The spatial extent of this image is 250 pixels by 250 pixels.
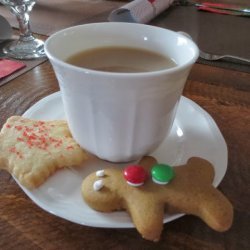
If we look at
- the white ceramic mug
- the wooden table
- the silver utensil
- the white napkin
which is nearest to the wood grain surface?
the wooden table

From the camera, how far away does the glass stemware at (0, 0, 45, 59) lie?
2.60 ft

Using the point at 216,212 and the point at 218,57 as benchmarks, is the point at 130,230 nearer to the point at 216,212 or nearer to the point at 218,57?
the point at 216,212

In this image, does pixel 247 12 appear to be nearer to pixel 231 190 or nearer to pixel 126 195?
pixel 231 190

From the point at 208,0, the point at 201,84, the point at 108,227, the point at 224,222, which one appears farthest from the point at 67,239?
the point at 208,0

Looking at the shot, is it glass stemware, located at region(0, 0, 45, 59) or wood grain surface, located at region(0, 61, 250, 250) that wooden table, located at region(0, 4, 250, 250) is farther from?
glass stemware, located at region(0, 0, 45, 59)

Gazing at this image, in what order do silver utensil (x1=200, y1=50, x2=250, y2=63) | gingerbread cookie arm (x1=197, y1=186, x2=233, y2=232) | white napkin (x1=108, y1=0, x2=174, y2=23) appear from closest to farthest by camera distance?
gingerbread cookie arm (x1=197, y1=186, x2=233, y2=232) → silver utensil (x1=200, y1=50, x2=250, y2=63) → white napkin (x1=108, y1=0, x2=174, y2=23)

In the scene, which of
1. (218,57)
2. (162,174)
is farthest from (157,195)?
(218,57)

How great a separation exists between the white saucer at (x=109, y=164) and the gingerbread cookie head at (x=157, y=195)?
13mm

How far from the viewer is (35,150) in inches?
15.6

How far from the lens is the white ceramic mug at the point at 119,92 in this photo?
33 cm

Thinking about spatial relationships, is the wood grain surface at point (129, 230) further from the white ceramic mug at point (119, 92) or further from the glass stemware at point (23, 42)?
the glass stemware at point (23, 42)

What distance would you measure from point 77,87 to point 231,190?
0.77 feet

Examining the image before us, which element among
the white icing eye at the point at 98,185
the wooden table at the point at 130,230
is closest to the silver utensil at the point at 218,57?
the wooden table at the point at 130,230

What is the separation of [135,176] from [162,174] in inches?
1.2
